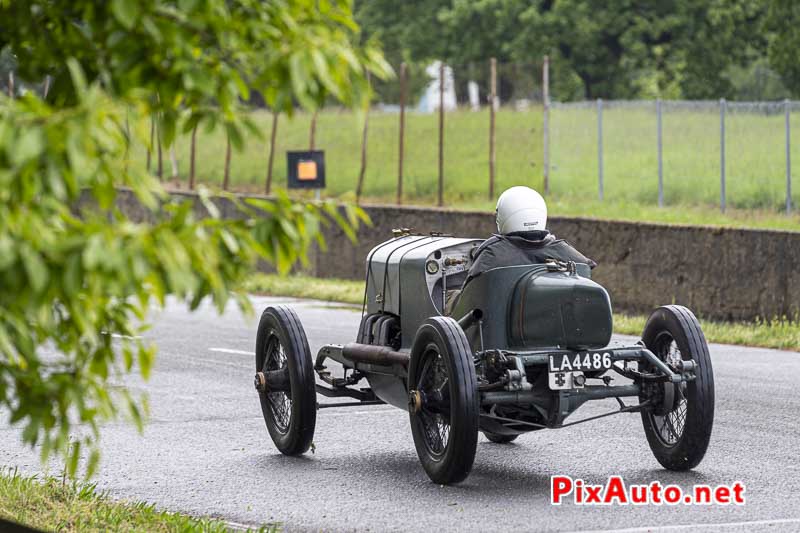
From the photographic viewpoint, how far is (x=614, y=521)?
754 cm

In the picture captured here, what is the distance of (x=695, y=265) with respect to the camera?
1706 centimetres

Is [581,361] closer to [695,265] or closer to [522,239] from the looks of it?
[522,239]

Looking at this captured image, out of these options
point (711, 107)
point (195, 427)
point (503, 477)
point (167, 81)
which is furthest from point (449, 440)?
point (711, 107)

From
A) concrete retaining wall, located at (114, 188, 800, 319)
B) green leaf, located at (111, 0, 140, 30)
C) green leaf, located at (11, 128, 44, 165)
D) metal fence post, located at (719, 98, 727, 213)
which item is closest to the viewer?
green leaf, located at (11, 128, 44, 165)

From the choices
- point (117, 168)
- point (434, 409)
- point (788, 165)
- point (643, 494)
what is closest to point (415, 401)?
point (434, 409)

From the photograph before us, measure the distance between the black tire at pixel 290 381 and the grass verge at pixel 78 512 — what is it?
55.9 inches

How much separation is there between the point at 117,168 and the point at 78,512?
416 centimetres

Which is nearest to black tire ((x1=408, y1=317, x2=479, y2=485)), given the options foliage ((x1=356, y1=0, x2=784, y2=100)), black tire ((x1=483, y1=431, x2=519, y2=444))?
black tire ((x1=483, y1=431, x2=519, y2=444))

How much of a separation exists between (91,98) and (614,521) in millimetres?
4610

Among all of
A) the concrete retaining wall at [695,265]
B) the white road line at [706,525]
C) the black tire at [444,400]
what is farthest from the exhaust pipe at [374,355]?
the concrete retaining wall at [695,265]

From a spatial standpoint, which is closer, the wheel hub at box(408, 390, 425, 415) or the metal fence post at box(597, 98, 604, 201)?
the wheel hub at box(408, 390, 425, 415)

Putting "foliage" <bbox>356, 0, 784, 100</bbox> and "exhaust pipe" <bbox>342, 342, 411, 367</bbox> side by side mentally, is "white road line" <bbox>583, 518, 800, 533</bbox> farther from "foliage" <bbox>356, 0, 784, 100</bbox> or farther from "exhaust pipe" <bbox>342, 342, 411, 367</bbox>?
"foliage" <bbox>356, 0, 784, 100</bbox>

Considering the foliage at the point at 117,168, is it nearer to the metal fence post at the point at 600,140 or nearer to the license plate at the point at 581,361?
the license plate at the point at 581,361

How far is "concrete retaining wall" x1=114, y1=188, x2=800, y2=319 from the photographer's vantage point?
16141mm
